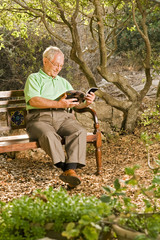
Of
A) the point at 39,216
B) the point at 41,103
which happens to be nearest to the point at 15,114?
the point at 41,103

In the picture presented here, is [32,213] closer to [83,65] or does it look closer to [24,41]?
[83,65]

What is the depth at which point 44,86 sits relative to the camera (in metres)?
4.35

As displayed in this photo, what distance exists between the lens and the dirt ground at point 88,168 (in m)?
4.09

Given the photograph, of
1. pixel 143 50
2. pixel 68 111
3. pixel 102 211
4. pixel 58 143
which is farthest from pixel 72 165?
pixel 143 50

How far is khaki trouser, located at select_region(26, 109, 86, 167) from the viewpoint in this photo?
12.7ft

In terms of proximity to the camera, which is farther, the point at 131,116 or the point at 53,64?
the point at 131,116

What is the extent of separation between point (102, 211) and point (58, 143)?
7.24 feet

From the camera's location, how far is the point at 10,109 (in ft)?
15.6

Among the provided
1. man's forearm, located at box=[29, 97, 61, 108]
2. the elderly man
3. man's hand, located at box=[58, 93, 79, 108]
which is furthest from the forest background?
man's forearm, located at box=[29, 97, 61, 108]

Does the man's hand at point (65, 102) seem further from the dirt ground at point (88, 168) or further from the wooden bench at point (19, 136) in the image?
the dirt ground at point (88, 168)

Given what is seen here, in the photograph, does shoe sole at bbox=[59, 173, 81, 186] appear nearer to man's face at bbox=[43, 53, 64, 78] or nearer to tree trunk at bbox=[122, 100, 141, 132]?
man's face at bbox=[43, 53, 64, 78]

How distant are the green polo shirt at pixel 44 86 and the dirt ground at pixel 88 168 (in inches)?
37.9

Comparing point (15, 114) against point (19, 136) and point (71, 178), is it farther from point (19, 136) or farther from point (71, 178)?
point (71, 178)

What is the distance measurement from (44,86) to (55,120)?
0.45 m
